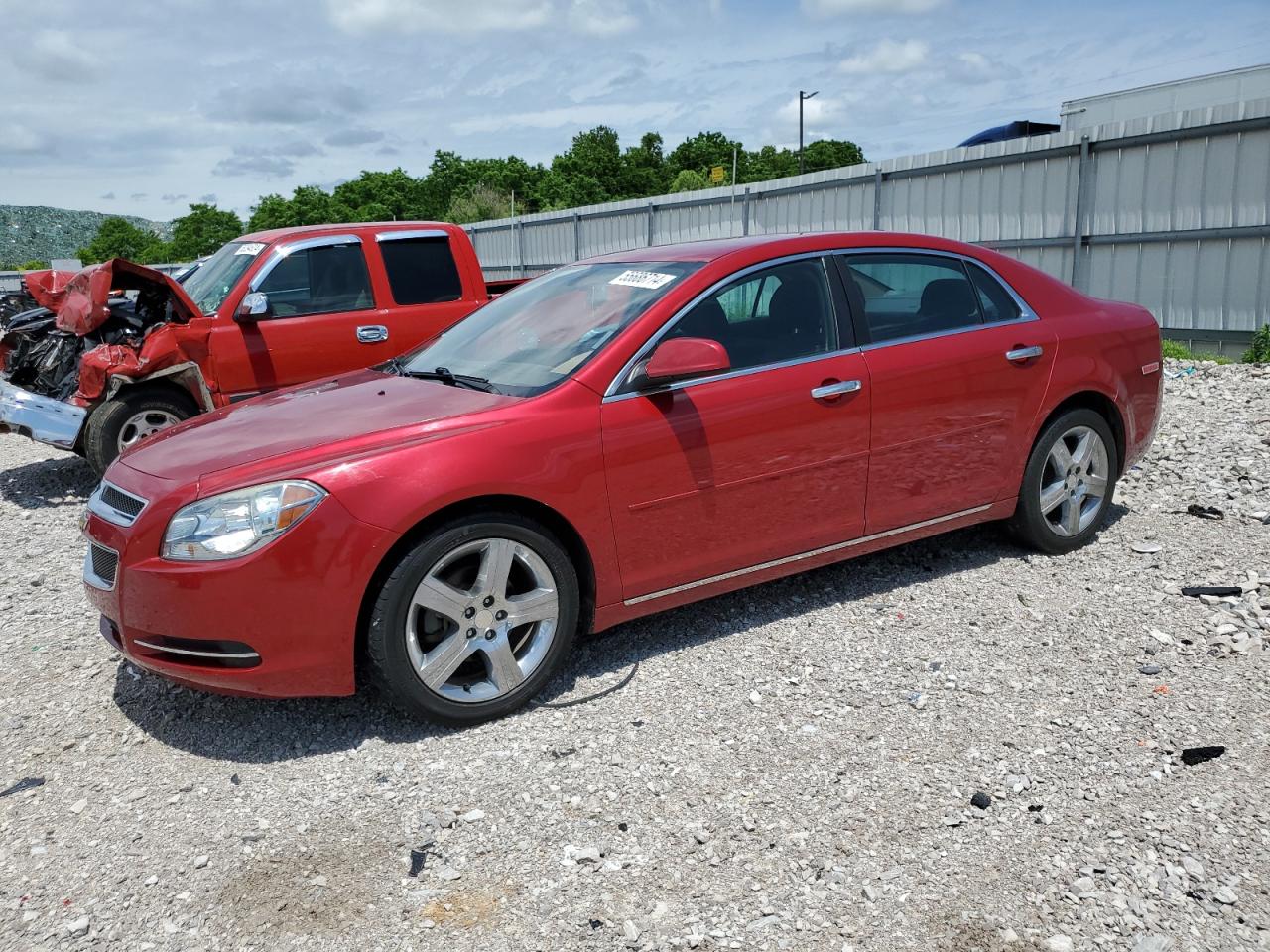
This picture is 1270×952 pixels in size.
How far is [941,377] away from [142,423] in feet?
19.0

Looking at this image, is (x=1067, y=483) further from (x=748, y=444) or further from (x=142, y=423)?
(x=142, y=423)

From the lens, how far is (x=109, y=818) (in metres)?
3.29

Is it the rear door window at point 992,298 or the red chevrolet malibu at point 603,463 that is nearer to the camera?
the red chevrolet malibu at point 603,463

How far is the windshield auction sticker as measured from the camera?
4.29m

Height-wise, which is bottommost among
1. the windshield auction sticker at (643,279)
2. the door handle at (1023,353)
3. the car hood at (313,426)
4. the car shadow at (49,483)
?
the car shadow at (49,483)

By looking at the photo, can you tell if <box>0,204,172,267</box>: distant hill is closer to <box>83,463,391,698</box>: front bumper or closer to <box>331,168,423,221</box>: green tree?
<box>331,168,423,221</box>: green tree

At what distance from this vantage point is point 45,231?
160 metres

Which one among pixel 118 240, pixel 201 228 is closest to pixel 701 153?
pixel 201 228

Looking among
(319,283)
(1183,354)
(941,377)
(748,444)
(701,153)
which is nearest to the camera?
(748,444)

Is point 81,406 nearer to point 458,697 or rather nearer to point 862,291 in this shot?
point 458,697

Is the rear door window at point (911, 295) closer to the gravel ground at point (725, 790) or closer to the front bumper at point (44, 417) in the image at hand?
the gravel ground at point (725, 790)

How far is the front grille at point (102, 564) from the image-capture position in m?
3.62

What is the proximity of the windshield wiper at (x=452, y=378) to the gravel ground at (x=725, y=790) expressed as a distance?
1219 millimetres

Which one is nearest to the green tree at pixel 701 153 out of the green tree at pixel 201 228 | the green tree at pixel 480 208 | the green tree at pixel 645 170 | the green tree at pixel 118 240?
the green tree at pixel 645 170
